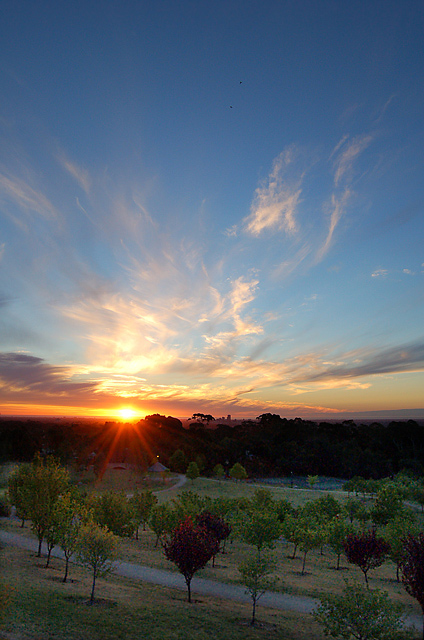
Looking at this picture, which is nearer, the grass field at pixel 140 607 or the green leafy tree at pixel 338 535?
the grass field at pixel 140 607

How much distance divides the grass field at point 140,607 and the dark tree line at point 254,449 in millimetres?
85710

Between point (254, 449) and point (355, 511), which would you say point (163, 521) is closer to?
point (355, 511)

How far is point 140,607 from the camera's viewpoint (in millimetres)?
24719

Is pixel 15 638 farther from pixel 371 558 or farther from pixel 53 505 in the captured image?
pixel 371 558

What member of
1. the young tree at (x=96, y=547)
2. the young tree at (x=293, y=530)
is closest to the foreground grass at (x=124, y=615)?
the young tree at (x=96, y=547)

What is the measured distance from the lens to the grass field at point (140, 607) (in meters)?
20.4

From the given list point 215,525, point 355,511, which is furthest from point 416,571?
point 355,511

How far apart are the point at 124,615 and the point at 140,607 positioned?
2072 mm

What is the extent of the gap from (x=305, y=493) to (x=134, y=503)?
160ft

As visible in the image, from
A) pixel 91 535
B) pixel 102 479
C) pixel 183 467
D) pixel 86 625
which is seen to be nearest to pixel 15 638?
pixel 86 625

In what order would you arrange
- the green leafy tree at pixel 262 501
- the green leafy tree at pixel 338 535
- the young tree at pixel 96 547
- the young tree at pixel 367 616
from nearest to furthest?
the young tree at pixel 367 616 → the young tree at pixel 96 547 → the green leafy tree at pixel 338 535 → the green leafy tree at pixel 262 501

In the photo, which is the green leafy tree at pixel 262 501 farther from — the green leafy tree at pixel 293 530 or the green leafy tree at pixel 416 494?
the green leafy tree at pixel 416 494

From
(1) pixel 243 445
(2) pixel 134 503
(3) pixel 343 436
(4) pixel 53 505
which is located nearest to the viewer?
(4) pixel 53 505

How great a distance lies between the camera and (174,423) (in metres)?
184
